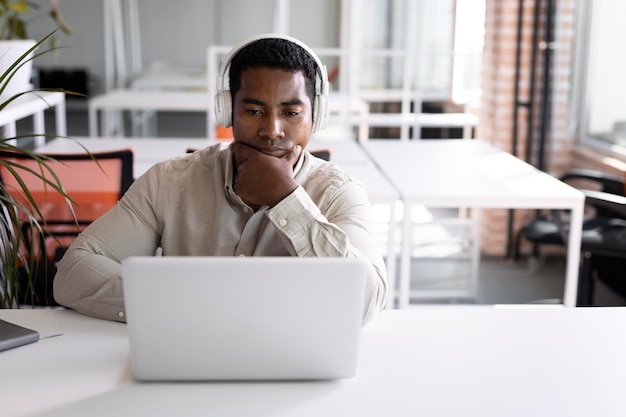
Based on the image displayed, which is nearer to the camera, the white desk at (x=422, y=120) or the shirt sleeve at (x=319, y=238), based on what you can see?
the shirt sleeve at (x=319, y=238)

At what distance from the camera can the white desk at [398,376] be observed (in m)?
1.07

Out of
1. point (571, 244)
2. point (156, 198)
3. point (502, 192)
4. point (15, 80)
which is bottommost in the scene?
point (571, 244)

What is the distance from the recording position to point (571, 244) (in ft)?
9.04

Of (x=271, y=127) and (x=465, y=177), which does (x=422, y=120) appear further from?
(x=271, y=127)

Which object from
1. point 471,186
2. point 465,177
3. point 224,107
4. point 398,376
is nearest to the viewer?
point 398,376

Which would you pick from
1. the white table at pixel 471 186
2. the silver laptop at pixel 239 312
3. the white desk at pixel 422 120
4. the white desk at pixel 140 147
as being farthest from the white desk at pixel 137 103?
the silver laptop at pixel 239 312

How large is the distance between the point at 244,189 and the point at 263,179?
5 centimetres

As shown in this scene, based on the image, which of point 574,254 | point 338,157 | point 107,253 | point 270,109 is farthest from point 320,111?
point 338,157

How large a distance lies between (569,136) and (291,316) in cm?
383

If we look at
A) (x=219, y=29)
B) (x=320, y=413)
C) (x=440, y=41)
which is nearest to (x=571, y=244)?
(x=320, y=413)

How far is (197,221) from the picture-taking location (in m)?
1.60

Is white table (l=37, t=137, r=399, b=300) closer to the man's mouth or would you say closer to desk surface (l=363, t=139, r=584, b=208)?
desk surface (l=363, t=139, r=584, b=208)

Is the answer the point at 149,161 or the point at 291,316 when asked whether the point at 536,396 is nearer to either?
the point at 291,316

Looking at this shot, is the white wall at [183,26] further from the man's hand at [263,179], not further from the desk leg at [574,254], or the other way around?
the man's hand at [263,179]
